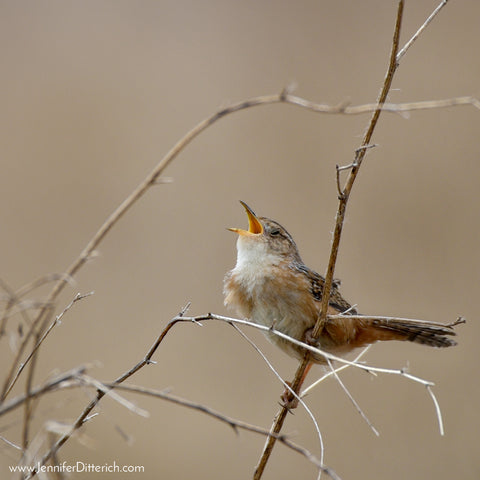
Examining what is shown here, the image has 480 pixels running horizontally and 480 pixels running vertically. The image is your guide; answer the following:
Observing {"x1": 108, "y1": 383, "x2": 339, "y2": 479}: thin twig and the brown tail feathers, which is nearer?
{"x1": 108, "y1": 383, "x2": 339, "y2": 479}: thin twig

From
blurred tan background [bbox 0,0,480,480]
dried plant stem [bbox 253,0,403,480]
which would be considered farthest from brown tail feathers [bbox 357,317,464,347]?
blurred tan background [bbox 0,0,480,480]

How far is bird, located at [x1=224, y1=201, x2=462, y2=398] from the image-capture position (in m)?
3.40

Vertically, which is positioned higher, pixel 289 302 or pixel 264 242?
pixel 264 242

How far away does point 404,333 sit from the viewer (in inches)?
141

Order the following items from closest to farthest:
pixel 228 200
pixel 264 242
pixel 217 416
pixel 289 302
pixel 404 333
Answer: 1. pixel 217 416
2. pixel 289 302
3. pixel 404 333
4. pixel 264 242
5. pixel 228 200

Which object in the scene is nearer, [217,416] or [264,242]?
[217,416]

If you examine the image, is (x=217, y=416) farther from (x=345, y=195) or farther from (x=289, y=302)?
(x=289, y=302)

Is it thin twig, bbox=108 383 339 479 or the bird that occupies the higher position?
the bird

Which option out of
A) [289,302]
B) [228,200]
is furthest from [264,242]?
[228,200]

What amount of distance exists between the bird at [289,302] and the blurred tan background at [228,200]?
2126 millimetres

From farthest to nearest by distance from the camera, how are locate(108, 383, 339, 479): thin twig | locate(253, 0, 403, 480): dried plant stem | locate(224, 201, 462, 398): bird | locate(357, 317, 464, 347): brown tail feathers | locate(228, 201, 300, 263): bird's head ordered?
locate(228, 201, 300, 263): bird's head → locate(357, 317, 464, 347): brown tail feathers → locate(224, 201, 462, 398): bird → locate(253, 0, 403, 480): dried plant stem → locate(108, 383, 339, 479): thin twig

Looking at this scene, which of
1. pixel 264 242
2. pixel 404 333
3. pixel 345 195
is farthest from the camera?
pixel 264 242

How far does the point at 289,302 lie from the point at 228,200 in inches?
169

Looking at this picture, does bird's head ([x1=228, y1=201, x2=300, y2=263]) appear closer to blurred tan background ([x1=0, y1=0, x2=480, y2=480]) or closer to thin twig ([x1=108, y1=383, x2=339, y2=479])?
blurred tan background ([x1=0, y1=0, x2=480, y2=480])
